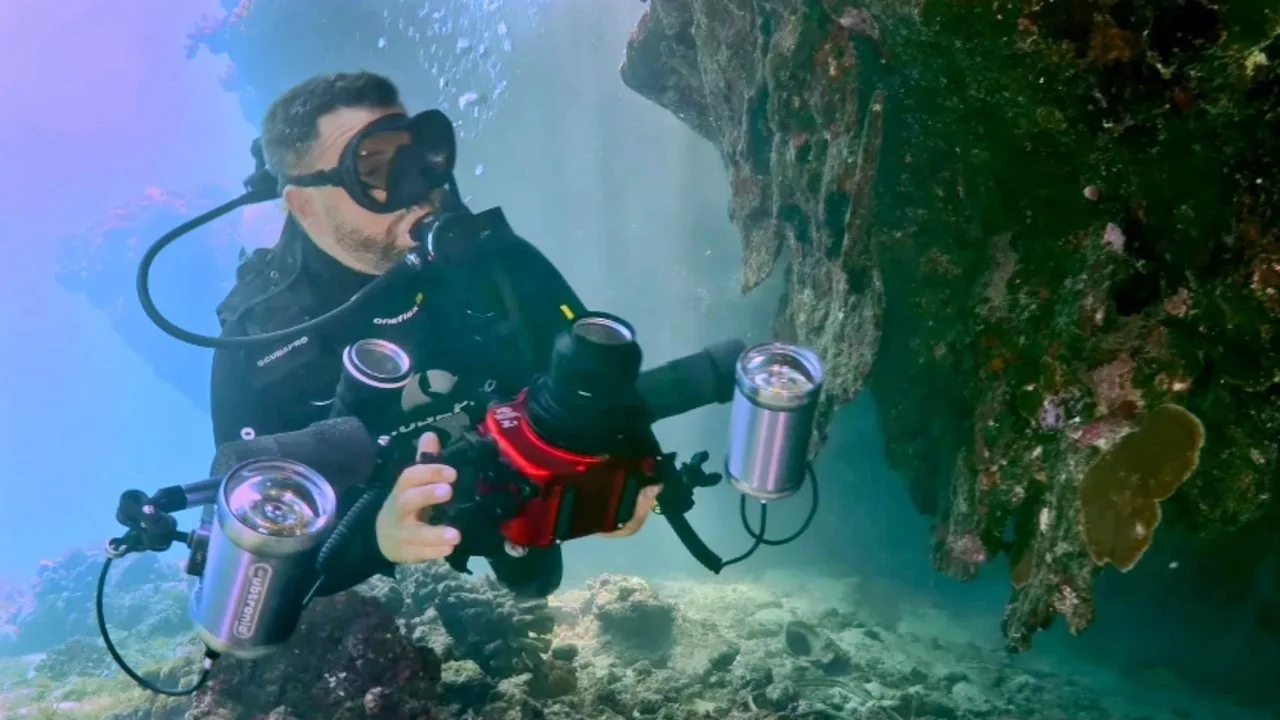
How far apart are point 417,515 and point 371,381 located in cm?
57

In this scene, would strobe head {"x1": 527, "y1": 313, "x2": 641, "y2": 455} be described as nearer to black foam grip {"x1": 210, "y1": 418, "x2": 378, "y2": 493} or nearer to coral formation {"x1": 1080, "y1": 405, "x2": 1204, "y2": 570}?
black foam grip {"x1": 210, "y1": 418, "x2": 378, "y2": 493}

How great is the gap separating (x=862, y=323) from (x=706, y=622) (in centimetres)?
675

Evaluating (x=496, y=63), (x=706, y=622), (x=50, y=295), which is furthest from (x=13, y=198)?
(x=706, y=622)

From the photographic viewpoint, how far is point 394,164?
3488mm

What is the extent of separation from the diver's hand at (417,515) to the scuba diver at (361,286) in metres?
A: 0.88

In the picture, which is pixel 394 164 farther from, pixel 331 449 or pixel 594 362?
pixel 594 362

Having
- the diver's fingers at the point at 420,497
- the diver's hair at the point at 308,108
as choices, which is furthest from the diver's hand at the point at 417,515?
the diver's hair at the point at 308,108

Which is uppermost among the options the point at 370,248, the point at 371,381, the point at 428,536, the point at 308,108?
the point at 308,108

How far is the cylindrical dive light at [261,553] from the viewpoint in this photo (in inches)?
84.3

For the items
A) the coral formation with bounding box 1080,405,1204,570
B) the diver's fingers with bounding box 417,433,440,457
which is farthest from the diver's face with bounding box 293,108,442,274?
the coral formation with bounding box 1080,405,1204,570

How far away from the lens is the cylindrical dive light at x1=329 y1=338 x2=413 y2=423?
2.50 meters

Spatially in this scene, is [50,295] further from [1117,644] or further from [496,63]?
[1117,644]

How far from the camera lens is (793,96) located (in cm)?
489

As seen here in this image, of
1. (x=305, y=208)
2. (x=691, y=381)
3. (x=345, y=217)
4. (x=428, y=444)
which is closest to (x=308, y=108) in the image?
(x=305, y=208)
